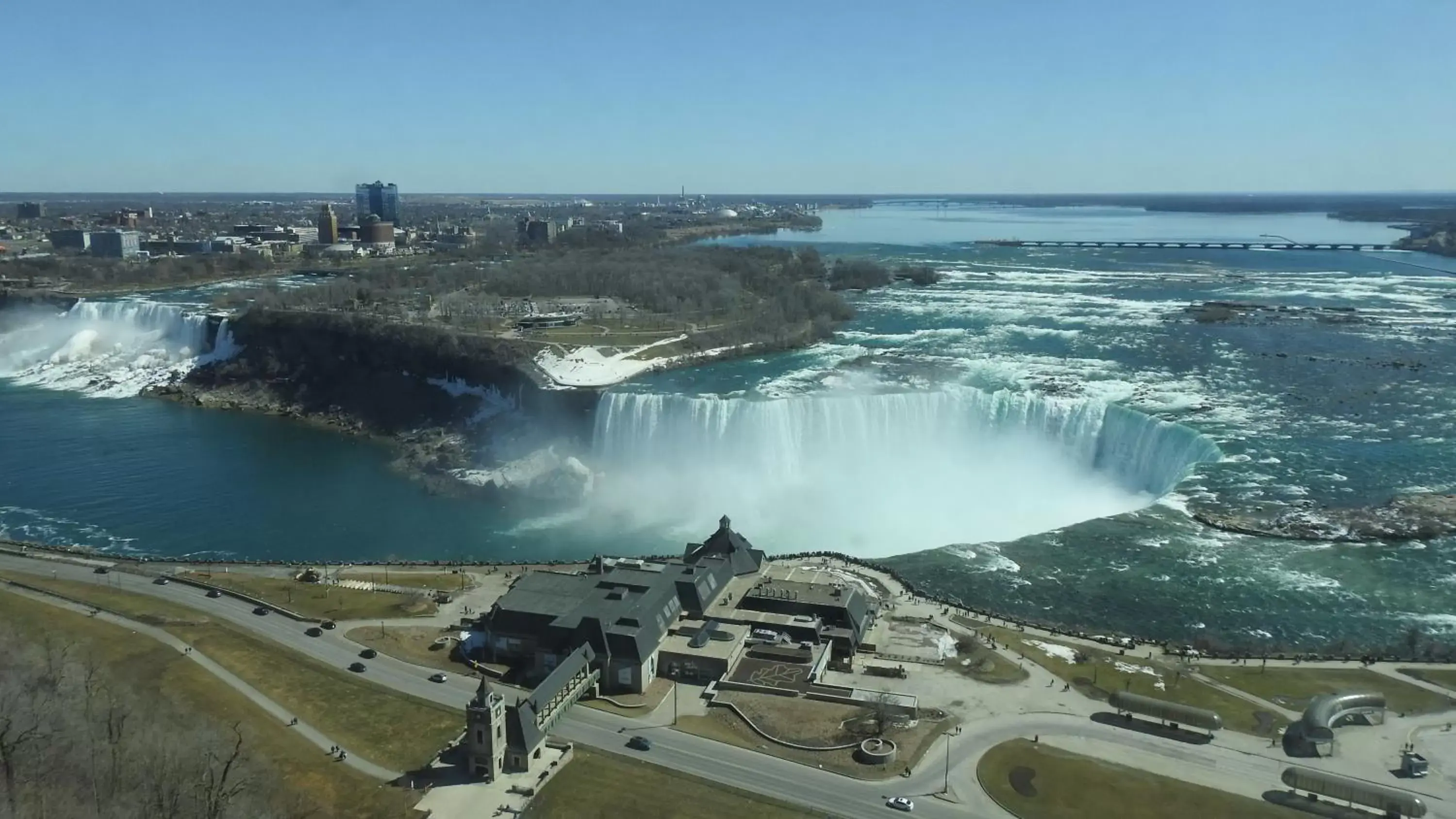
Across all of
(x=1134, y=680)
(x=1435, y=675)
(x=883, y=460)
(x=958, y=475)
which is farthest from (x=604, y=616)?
(x=958, y=475)

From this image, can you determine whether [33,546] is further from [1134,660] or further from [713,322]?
[713,322]

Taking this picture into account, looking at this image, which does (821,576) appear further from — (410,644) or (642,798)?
(410,644)

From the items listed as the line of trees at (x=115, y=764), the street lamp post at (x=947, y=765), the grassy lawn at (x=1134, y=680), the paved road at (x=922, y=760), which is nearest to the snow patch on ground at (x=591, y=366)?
the paved road at (x=922, y=760)

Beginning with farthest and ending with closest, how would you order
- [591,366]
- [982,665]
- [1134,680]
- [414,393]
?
[414,393] < [591,366] < [982,665] < [1134,680]

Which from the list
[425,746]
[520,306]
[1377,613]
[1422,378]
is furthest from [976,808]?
[520,306]

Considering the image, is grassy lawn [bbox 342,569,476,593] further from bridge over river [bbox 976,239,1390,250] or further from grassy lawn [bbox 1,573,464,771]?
bridge over river [bbox 976,239,1390,250]

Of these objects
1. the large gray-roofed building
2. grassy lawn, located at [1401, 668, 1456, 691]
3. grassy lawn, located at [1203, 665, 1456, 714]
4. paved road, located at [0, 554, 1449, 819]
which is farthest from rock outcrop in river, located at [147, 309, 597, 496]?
grassy lawn, located at [1401, 668, 1456, 691]

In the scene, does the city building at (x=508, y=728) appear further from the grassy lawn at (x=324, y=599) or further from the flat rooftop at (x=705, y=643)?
the grassy lawn at (x=324, y=599)
